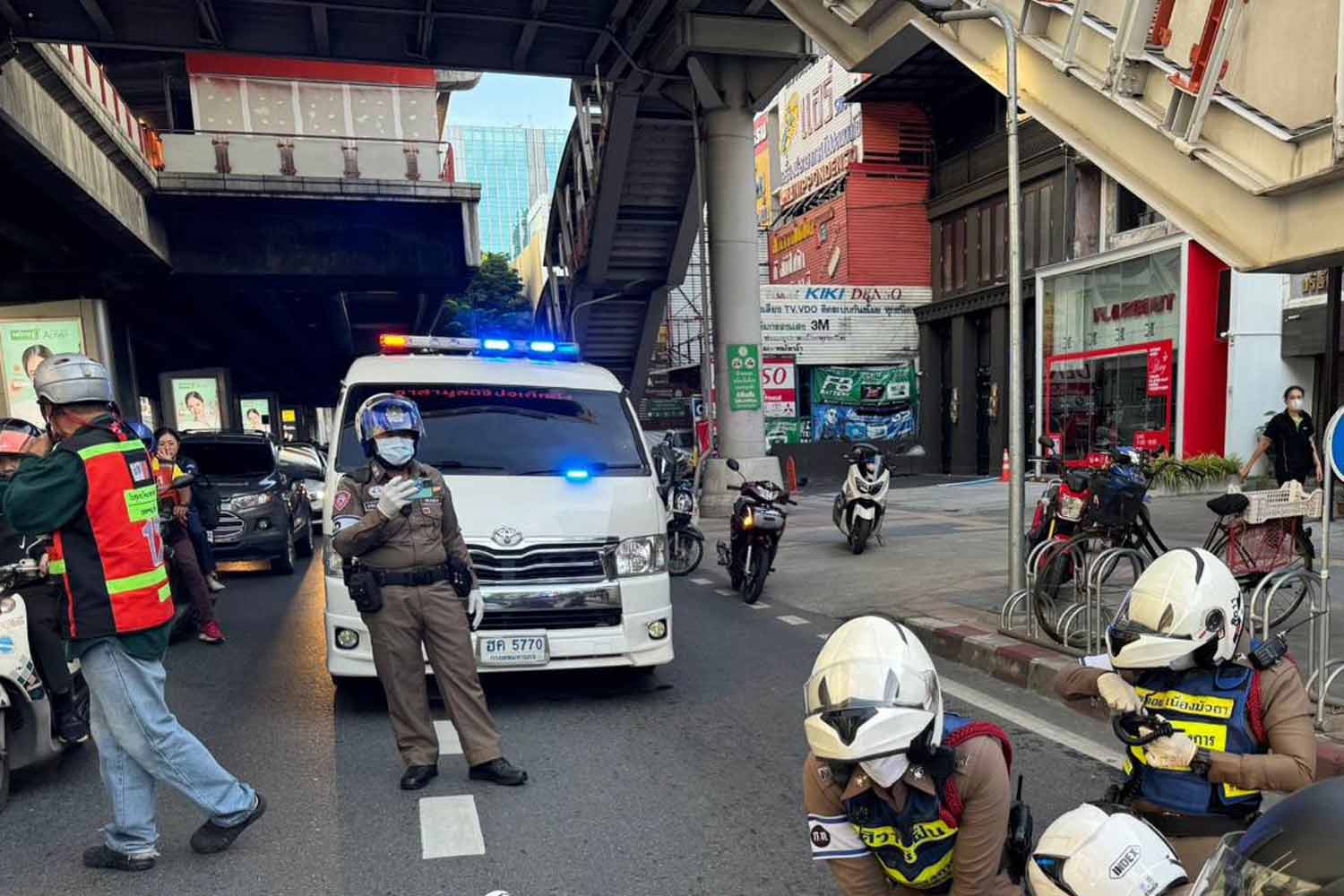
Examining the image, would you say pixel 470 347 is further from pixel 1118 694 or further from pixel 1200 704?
pixel 1200 704

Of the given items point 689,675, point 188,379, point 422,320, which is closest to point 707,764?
point 689,675

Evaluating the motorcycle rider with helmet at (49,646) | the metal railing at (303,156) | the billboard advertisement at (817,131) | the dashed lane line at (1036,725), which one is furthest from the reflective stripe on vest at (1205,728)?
the billboard advertisement at (817,131)

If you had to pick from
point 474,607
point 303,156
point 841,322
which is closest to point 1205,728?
point 474,607

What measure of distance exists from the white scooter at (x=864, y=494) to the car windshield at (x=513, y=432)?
16.8ft

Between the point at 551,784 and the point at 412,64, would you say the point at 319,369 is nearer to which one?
the point at 412,64

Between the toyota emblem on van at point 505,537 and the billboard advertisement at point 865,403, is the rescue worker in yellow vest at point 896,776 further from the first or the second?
the billboard advertisement at point 865,403

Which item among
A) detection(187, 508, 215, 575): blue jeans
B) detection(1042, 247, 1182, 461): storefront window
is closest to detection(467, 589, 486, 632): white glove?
detection(187, 508, 215, 575): blue jeans

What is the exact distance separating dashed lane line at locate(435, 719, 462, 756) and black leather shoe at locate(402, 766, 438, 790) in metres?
0.31

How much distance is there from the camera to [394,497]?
12.5 ft

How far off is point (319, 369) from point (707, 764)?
4091 centimetres

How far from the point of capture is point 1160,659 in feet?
7.42

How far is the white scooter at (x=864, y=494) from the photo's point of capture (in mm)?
10234

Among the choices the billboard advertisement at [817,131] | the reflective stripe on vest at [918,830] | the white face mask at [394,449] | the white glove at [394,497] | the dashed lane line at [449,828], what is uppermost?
the billboard advertisement at [817,131]

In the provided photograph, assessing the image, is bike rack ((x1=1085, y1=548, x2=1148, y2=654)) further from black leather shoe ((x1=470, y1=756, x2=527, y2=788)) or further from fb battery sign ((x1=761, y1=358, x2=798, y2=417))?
fb battery sign ((x1=761, y1=358, x2=798, y2=417))
